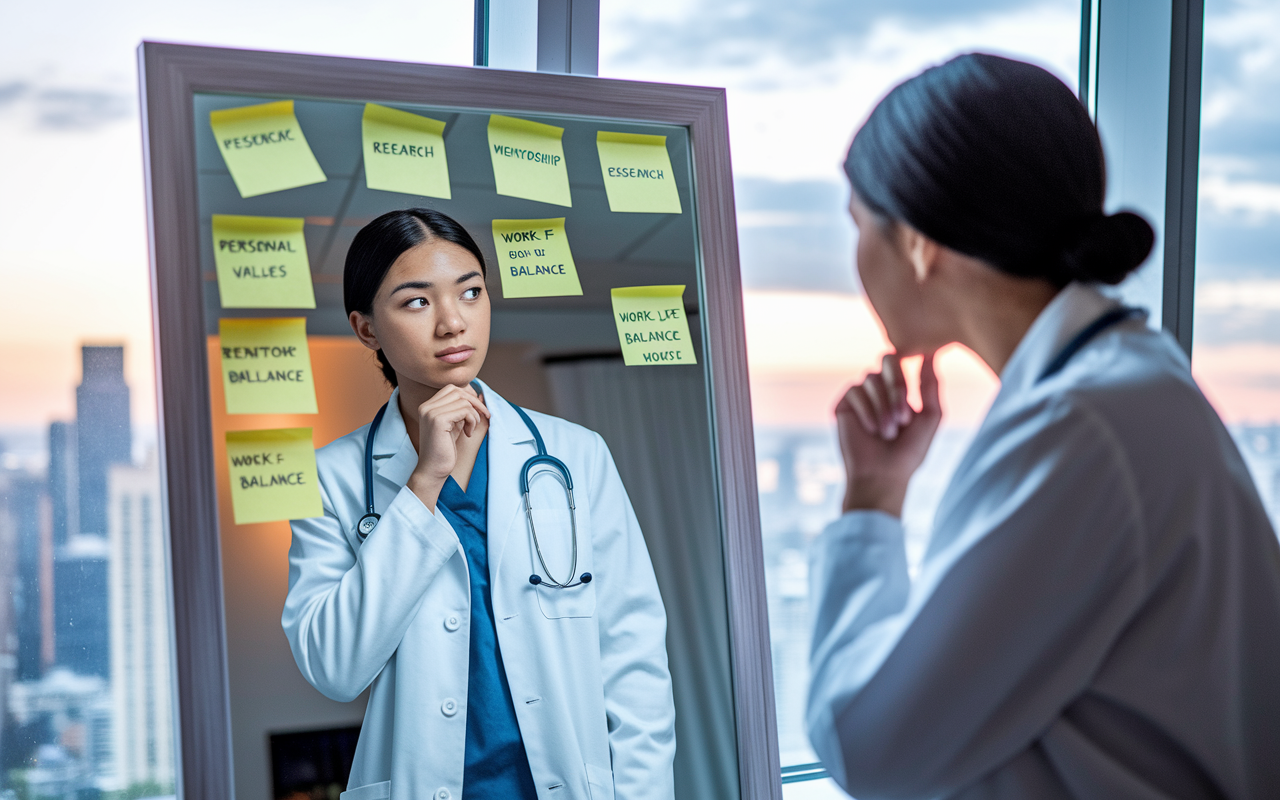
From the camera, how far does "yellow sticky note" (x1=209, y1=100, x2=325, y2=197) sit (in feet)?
3.35

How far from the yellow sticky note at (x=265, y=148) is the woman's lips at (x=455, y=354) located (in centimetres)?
26

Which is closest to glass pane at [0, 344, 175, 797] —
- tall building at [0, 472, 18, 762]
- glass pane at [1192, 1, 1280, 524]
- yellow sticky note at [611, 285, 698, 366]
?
Answer: tall building at [0, 472, 18, 762]

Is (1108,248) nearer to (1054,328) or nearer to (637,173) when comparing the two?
(1054,328)

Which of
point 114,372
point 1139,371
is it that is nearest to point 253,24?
point 114,372

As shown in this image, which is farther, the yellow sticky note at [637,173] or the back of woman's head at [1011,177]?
the yellow sticky note at [637,173]

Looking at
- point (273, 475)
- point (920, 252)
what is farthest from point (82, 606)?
point (920, 252)

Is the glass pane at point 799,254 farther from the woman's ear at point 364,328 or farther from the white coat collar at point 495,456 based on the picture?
the woman's ear at point 364,328

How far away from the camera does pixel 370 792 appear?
1.00m

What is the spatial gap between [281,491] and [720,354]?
0.60 meters

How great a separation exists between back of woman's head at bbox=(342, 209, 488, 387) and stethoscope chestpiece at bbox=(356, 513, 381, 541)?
6.7 inches

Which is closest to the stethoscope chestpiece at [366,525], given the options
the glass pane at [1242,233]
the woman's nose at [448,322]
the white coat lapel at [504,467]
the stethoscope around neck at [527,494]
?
the stethoscope around neck at [527,494]

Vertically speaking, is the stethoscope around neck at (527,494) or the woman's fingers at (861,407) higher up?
the woman's fingers at (861,407)

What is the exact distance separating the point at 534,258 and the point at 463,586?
0.44m

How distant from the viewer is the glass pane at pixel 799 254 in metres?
1.66
